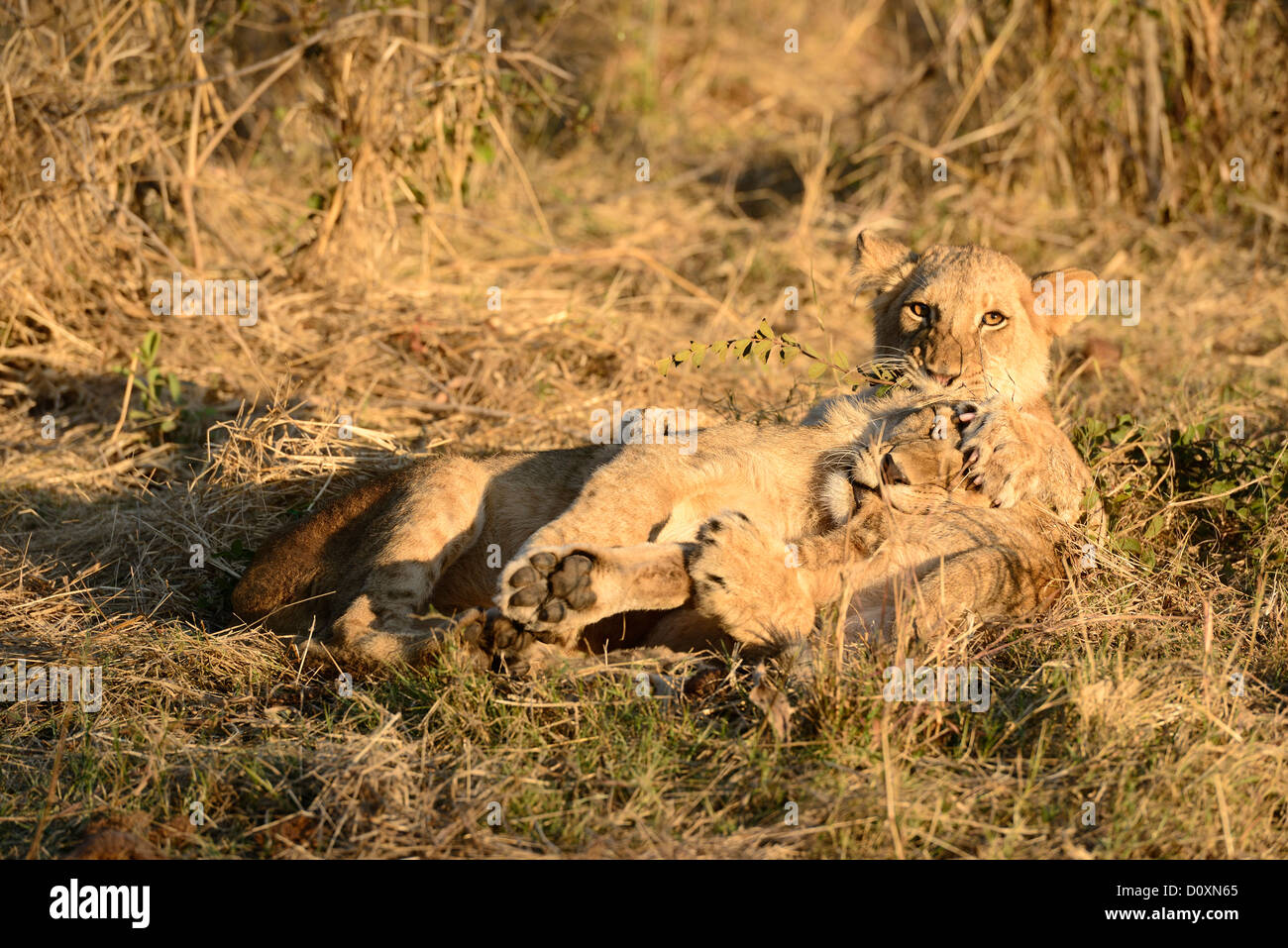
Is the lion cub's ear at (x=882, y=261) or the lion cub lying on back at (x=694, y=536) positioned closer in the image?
the lion cub lying on back at (x=694, y=536)

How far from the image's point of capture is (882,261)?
481 cm

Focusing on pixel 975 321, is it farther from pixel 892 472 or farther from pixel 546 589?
pixel 546 589

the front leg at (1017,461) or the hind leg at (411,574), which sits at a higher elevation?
the front leg at (1017,461)

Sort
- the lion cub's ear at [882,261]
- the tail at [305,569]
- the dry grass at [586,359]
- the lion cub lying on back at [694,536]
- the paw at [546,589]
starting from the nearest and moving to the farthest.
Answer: the dry grass at [586,359], the paw at [546,589], the lion cub lying on back at [694,536], the tail at [305,569], the lion cub's ear at [882,261]

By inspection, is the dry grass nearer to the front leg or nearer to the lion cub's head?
the front leg

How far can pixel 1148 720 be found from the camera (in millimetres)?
3150

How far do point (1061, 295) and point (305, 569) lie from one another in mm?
2999

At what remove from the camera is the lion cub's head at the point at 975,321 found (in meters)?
4.30

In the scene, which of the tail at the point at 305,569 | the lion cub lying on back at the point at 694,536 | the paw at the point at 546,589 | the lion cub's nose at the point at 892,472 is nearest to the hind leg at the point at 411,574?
the lion cub lying on back at the point at 694,536

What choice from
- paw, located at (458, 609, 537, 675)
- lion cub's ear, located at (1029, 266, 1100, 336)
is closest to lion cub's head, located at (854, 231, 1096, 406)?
lion cub's ear, located at (1029, 266, 1100, 336)

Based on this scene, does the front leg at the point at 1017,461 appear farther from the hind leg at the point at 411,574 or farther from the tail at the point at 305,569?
the tail at the point at 305,569

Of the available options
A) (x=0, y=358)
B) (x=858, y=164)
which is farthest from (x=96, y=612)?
(x=858, y=164)

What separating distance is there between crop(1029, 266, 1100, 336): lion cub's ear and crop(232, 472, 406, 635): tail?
8.41 feet

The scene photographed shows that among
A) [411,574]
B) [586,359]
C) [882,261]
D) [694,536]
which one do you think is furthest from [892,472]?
[586,359]
